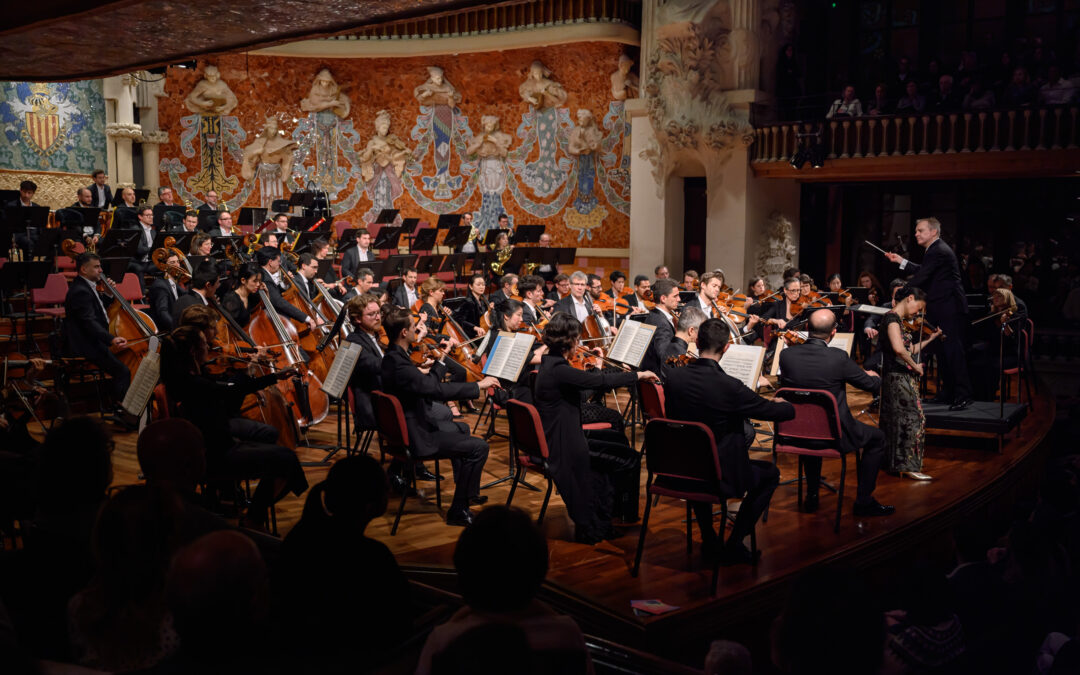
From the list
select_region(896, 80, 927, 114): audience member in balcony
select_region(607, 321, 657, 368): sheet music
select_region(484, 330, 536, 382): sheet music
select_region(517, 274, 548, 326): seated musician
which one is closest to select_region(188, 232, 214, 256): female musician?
select_region(517, 274, 548, 326): seated musician

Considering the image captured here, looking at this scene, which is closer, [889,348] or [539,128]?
[889,348]

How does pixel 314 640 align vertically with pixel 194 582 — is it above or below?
below

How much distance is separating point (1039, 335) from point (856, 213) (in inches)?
145

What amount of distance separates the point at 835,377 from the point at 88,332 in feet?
18.5

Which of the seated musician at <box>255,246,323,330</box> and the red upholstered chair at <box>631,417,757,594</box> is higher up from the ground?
the seated musician at <box>255,246,323,330</box>

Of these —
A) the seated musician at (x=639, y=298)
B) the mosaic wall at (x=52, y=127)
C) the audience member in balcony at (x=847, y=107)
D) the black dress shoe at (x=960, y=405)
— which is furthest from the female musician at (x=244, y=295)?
the mosaic wall at (x=52, y=127)

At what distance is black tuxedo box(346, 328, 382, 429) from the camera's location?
19.1ft

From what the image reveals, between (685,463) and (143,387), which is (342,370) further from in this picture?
(685,463)

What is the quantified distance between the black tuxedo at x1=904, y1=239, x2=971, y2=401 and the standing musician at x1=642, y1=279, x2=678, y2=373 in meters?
1.93

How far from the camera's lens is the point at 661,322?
22.5 feet

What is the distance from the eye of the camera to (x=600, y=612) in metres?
3.97

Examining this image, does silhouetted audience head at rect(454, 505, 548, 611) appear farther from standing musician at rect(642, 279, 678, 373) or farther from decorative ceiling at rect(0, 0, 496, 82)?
standing musician at rect(642, 279, 678, 373)

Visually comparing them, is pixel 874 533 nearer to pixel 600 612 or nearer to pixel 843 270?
pixel 600 612

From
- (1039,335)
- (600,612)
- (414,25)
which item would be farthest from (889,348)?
(414,25)
